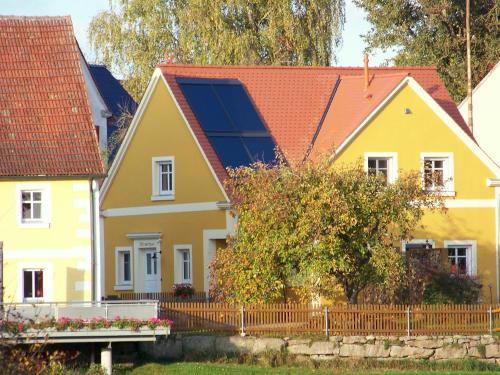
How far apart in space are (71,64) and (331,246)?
918 centimetres

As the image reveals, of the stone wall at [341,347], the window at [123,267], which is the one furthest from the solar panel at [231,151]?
the stone wall at [341,347]

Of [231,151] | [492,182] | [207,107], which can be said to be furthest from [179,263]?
[492,182]

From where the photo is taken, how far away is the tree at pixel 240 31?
6053cm

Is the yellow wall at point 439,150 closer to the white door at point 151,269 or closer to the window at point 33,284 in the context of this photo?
the white door at point 151,269

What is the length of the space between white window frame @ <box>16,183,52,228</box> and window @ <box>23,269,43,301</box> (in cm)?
124

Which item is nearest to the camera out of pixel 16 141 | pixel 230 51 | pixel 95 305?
pixel 95 305

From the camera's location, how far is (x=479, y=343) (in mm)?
34938

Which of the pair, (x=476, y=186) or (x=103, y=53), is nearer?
(x=476, y=186)

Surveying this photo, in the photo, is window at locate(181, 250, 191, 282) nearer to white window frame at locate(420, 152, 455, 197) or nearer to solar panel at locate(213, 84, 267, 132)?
solar panel at locate(213, 84, 267, 132)

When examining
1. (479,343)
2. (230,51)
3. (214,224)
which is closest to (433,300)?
(479,343)

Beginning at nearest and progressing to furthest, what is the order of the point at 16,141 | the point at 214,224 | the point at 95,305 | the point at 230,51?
the point at 95,305
the point at 16,141
the point at 214,224
the point at 230,51

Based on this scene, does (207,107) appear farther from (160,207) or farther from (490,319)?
(490,319)

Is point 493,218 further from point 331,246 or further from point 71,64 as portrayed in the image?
point 71,64

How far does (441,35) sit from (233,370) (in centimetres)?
3238
